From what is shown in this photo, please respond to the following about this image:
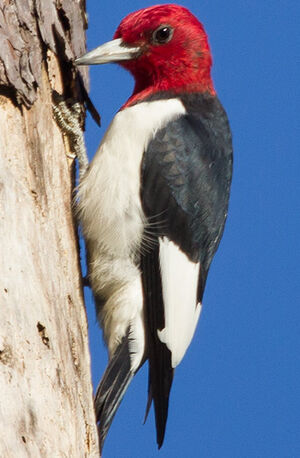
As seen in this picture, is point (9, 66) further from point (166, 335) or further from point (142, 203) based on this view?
point (166, 335)

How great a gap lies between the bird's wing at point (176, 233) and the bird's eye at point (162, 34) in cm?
45

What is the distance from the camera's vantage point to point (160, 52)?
355 cm

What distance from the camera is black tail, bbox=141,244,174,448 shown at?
2.93m

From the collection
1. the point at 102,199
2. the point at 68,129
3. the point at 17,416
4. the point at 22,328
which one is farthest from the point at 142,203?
the point at 17,416

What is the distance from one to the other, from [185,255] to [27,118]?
0.82m

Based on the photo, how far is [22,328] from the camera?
7.41 feet

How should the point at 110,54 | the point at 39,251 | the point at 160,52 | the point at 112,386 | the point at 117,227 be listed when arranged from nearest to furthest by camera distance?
the point at 39,251 < the point at 112,386 < the point at 117,227 < the point at 110,54 < the point at 160,52

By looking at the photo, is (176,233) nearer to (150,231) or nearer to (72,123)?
(150,231)

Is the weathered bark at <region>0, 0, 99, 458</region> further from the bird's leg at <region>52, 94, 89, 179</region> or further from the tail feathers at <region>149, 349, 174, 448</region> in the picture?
the tail feathers at <region>149, 349, 174, 448</region>

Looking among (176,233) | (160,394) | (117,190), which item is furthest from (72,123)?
(160,394)

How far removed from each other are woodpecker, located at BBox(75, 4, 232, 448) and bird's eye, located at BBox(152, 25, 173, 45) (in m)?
0.26

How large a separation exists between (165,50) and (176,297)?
114 centimetres

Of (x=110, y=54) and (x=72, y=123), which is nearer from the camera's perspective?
(x=72, y=123)

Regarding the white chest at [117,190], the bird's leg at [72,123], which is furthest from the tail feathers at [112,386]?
the bird's leg at [72,123]
